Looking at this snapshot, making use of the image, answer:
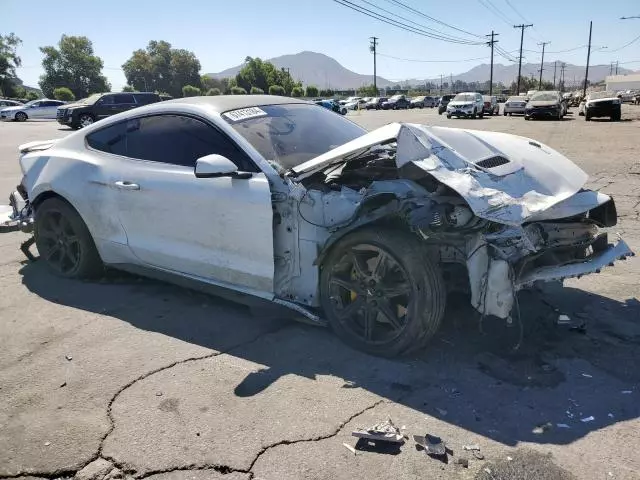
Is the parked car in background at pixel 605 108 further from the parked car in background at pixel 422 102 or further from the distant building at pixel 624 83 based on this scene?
the distant building at pixel 624 83

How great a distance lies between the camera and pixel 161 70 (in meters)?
105

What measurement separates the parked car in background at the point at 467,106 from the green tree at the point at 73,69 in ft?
232

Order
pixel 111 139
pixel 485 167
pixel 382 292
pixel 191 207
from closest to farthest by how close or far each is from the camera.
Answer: pixel 382 292
pixel 485 167
pixel 191 207
pixel 111 139

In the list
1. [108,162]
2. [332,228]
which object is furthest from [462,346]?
[108,162]

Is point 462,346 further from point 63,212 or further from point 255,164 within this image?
point 63,212

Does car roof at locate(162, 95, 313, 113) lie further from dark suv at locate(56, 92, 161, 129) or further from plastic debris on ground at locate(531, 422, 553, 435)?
dark suv at locate(56, 92, 161, 129)

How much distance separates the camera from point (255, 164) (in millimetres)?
3758

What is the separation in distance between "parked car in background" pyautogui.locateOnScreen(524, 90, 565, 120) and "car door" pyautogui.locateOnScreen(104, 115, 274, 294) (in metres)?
31.8

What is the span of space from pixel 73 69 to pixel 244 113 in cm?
10042

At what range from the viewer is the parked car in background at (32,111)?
3581 centimetres

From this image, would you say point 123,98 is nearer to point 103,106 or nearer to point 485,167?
point 103,106

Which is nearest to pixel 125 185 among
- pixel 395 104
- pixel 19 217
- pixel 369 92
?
pixel 19 217

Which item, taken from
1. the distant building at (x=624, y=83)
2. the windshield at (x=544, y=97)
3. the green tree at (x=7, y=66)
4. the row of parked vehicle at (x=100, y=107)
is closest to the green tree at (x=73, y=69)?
the green tree at (x=7, y=66)

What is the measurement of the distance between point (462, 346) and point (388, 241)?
92cm
